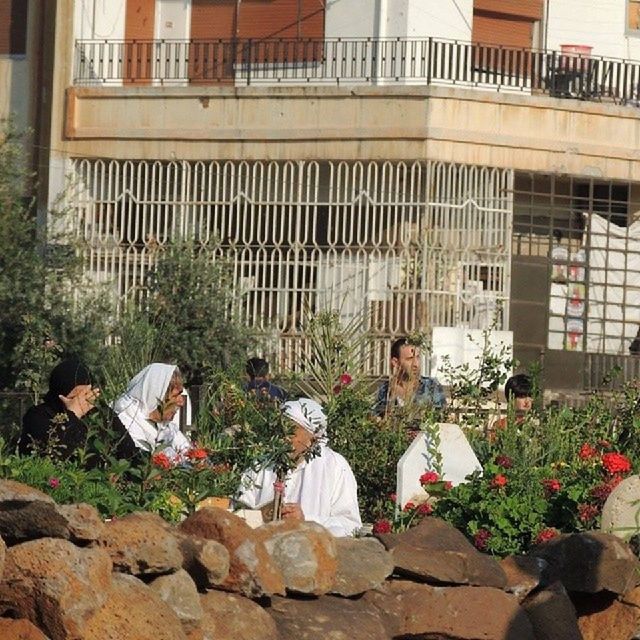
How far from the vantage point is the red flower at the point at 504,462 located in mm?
12297

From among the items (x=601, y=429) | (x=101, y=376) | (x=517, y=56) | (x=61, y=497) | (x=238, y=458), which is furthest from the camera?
(x=517, y=56)

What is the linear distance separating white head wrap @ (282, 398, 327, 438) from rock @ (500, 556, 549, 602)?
3.78 ft

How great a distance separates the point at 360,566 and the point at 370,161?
17300mm

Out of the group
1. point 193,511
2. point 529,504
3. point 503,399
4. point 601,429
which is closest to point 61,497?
point 193,511

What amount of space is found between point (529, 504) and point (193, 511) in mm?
2250

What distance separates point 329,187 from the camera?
27172 millimetres

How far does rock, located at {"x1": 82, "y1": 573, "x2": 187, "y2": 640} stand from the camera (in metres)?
8.01

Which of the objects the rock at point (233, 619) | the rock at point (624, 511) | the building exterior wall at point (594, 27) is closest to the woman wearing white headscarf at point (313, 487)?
the rock at point (624, 511)

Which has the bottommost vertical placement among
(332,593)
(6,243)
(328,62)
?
(332,593)

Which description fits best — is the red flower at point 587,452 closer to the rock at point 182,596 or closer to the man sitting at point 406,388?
the man sitting at point 406,388

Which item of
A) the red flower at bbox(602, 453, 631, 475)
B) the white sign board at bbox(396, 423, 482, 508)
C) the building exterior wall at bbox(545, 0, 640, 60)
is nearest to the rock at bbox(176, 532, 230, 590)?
the white sign board at bbox(396, 423, 482, 508)

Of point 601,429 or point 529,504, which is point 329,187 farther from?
point 529,504

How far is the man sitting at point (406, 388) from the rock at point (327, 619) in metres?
4.12

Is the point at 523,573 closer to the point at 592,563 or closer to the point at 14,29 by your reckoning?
the point at 592,563
